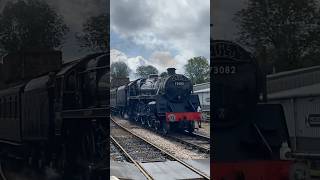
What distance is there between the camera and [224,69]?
2.92m

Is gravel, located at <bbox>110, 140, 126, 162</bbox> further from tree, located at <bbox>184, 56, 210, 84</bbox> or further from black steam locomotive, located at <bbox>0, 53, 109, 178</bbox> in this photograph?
tree, located at <bbox>184, 56, 210, 84</bbox>

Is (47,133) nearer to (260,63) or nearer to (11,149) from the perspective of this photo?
(11,149)

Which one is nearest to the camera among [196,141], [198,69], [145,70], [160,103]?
[198,69]

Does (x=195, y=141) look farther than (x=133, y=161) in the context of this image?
Yes

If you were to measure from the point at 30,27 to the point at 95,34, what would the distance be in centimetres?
61

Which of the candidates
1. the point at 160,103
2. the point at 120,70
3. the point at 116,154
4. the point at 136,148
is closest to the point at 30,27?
the point at 120,70

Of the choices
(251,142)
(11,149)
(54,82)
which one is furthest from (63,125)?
(251,142)

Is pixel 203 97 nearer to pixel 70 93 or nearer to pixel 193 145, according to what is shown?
pixel 193 145

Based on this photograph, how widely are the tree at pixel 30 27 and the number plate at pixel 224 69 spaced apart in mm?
1413

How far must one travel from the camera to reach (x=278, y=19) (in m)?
2.98

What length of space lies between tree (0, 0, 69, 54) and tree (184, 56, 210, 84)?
5.00 feet

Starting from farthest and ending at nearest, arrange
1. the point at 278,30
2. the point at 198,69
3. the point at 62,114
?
the point at 198,69
the point at 278,30
the point at 62,114

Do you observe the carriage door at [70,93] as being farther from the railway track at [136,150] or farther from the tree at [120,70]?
the railway track at [136,150]

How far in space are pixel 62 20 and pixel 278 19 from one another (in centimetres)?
199
